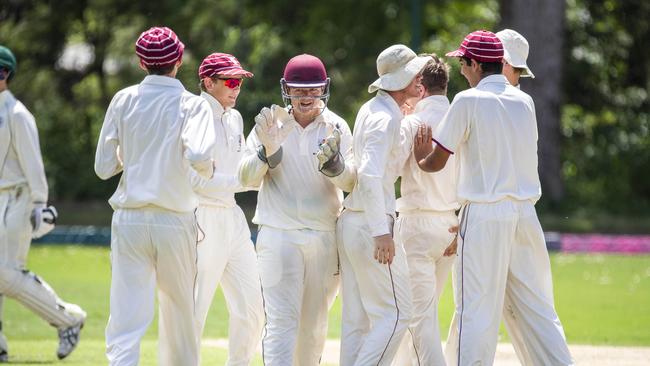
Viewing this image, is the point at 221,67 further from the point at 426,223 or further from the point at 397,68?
the point at 426,223

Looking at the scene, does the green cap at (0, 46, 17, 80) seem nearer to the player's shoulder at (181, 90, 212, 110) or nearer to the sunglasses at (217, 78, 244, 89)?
the sunglasses at (217, 78, 244, 89)

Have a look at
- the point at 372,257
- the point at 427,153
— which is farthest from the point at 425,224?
the point at 372,257

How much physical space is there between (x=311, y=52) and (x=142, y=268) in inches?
919

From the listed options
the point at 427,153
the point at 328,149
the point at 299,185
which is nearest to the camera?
the point at 328,149

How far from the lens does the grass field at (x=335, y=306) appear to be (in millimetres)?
11641

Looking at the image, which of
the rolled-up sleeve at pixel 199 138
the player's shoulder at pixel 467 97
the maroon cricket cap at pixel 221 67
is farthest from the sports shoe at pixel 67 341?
the player's shoulder at pixel 467 97

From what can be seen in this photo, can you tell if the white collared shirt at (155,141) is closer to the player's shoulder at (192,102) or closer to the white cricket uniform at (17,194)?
the player's shoulder at (192,102)

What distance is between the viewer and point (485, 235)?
8.07 m

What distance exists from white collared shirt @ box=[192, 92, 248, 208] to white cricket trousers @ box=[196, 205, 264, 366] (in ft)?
0.30

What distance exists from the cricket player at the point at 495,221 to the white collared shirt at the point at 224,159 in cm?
161

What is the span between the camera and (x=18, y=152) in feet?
34.6

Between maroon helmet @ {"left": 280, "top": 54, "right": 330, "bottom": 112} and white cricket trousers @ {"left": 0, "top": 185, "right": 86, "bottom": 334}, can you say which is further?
white cricket trousers @ {"left": 0, "top": 185, "right": 86, "bottom": 334}

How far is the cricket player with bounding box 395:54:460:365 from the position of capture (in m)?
8.67

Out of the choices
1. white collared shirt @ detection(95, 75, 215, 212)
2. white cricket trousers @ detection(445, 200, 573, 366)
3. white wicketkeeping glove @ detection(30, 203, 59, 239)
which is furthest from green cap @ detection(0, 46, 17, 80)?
white cricket trousers @ detection(445, 200, 573, 366)
